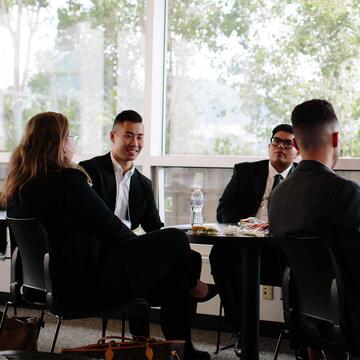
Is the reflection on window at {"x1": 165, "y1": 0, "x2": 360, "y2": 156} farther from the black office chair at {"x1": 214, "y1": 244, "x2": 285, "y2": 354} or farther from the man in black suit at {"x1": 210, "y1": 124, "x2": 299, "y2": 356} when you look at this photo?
the black office chair at {"x1": 214, "y1": 244, "x2": 285, "y2": 354}

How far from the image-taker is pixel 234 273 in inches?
169

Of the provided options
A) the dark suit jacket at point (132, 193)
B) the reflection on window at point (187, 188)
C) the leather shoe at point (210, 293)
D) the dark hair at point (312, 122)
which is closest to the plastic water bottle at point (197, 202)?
the reflection on window at point (187, 188)

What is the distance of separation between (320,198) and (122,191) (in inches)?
80.3

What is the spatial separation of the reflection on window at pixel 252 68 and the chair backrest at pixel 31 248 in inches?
89.3

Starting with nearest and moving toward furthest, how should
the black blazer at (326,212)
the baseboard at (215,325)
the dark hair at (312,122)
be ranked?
the black blazer at (326,212) → the dark hair at (312,122) → the baseboard at (215,325)

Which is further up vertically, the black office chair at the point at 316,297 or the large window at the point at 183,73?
the large window at the point at 183,73

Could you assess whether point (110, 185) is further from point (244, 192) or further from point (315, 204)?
point (315, 204)

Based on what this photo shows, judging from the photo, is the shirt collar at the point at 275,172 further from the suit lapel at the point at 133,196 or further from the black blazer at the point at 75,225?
the black blazer at the point at 75,225

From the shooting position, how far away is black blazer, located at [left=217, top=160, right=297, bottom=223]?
4.55 m

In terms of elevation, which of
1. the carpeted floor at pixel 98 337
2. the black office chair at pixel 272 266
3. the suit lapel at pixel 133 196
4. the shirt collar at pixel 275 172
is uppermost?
the shirt collar at pixel 275 172

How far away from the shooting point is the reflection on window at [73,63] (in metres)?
5.72

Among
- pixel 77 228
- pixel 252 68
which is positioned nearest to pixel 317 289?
pixel 77 228

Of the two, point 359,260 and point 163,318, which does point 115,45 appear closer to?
point 163,318

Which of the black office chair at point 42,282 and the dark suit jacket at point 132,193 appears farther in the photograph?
the dark suit jacket at point 132,193
